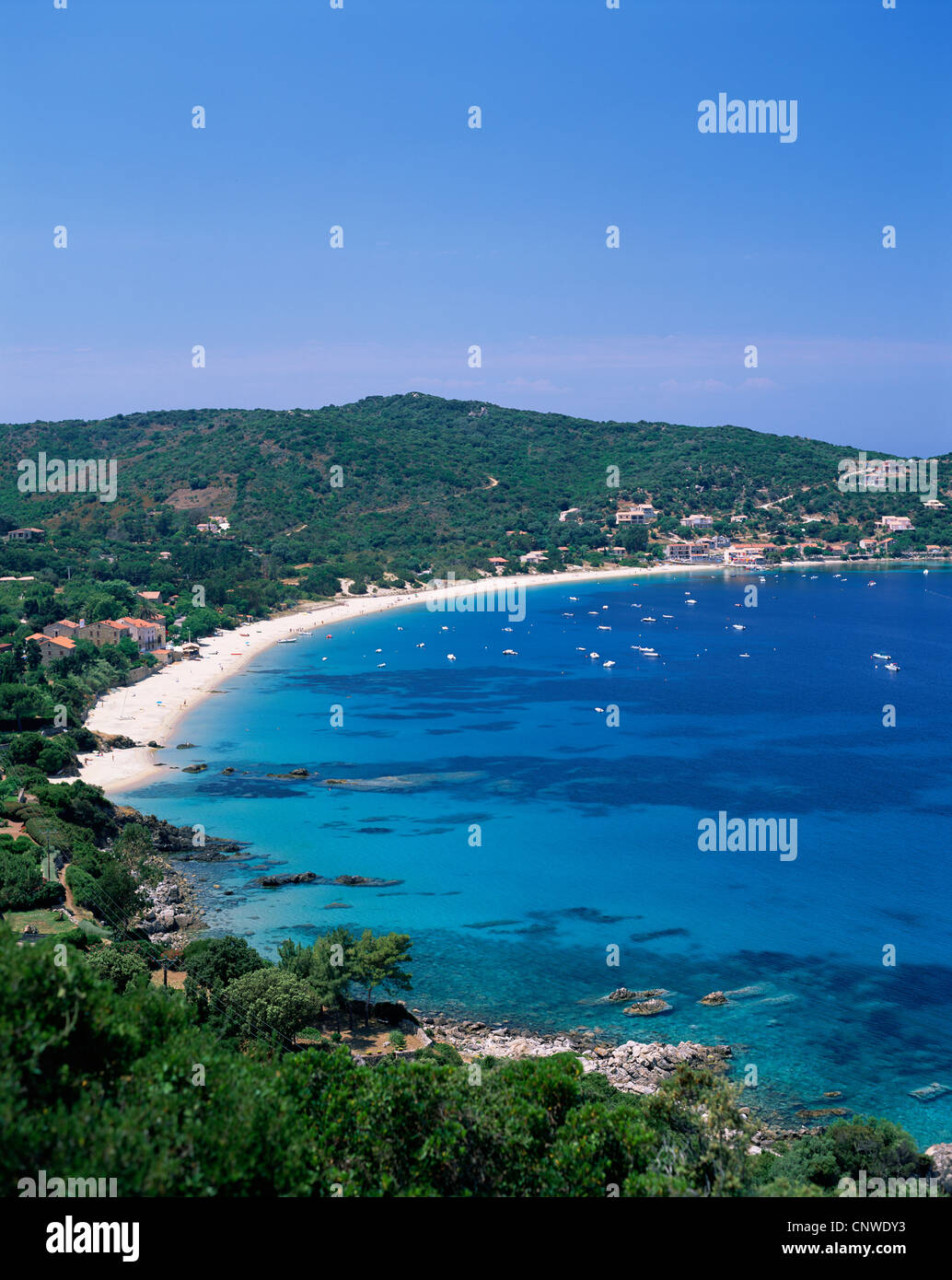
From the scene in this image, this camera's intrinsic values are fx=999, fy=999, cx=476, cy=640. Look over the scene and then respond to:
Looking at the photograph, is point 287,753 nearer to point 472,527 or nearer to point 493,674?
point 493,674

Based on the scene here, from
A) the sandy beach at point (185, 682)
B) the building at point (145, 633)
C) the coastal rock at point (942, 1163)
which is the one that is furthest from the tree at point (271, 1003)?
the building at point (145, 633)

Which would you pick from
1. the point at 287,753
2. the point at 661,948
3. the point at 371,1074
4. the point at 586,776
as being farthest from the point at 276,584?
the point at 371,1074

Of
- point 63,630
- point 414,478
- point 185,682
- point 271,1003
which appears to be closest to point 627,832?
point 271,1003

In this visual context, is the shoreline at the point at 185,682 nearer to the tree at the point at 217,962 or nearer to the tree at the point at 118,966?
the tree at the point at 217,962

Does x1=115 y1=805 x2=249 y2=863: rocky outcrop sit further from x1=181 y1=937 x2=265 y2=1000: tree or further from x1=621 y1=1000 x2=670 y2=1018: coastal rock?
x1=621 y1=1000 x2=670 y2=1018: coastal rock

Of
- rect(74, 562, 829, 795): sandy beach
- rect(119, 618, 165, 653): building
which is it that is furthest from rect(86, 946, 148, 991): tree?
rect(119, 618, 165, 653): building

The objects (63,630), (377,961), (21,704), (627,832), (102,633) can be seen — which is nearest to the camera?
(377,961)

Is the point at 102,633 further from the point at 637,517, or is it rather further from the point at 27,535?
the point at 637,517
